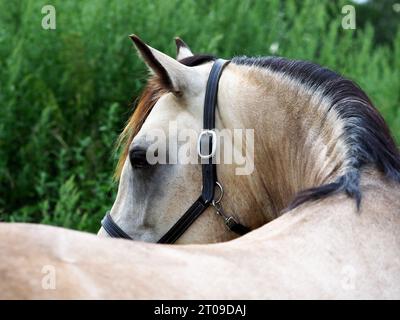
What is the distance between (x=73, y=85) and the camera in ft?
20.4

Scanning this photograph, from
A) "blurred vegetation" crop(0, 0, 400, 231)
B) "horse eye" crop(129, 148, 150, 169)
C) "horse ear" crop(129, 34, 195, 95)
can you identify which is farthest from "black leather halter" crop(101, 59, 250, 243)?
"blurred vegetation" crop(0, 0, 400, 231)

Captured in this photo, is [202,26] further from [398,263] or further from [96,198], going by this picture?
[398,263]

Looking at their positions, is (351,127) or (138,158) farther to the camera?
(138,158)

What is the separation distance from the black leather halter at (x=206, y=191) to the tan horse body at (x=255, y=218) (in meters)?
0.03

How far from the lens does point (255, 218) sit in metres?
3.34

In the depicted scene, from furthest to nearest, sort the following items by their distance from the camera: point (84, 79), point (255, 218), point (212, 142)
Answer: point (84, 79) → point (255, 218) → point (212, 142)

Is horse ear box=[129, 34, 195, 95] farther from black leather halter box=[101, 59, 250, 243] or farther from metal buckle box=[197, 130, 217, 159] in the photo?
metal buckle box=[197, 130, 217, 159]

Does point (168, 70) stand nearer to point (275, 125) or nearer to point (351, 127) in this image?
point (275, 125)

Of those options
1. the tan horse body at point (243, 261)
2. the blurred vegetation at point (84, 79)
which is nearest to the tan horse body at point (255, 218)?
the tan horse body at point (243, 261)

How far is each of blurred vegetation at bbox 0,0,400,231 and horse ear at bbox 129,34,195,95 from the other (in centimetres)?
215

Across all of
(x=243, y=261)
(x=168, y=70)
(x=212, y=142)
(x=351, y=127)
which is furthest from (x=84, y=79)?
(x=243, y=261)

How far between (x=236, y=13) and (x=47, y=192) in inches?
98.4

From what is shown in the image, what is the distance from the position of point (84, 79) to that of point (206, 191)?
3.23 metres

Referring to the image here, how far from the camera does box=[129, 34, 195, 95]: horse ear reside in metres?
3.23
